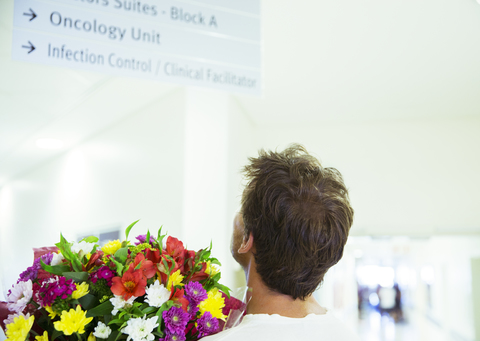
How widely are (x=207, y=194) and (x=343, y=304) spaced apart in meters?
5.13

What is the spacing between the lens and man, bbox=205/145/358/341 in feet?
3.11

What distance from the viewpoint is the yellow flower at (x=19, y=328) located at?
734 mm

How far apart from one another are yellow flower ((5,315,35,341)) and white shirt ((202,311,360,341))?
33 cm

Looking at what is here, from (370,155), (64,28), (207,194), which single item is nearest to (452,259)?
(370,155)

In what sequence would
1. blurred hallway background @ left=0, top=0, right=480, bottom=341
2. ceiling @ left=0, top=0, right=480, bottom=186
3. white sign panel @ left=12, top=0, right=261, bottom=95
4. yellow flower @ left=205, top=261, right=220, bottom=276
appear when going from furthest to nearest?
blurred hallway background @ left=0, top=0, right=480, bottom=341 → ceiling @ left=0, top=0, right=480, bottom=186 → white sign panel @ left=12, top=0, right=261, bottom=95 → yellow flower @ left=205, top=261, right=220, bottom=276

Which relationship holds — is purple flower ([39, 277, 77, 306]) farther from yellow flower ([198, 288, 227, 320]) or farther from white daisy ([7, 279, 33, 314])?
yellow flower ([198, 288, 227, 320])

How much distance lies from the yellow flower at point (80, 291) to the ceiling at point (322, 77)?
1.87 metres

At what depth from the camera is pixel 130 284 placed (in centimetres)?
77

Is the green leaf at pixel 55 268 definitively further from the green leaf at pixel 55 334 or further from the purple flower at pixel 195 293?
the purple flower at pixel 195 293

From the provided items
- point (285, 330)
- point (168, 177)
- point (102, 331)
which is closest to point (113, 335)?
point (102, 331)

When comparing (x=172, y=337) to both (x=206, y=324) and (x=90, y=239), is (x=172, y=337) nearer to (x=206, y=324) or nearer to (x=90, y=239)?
(x=206, y=324)

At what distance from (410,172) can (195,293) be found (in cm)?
423

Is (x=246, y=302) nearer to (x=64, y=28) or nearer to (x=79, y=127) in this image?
(x=64, y=28)

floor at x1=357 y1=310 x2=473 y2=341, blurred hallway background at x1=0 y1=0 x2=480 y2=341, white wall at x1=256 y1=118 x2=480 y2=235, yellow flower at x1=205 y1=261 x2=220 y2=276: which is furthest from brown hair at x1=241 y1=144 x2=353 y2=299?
floor at x1=357 y1=310 x2=473 y2=341
